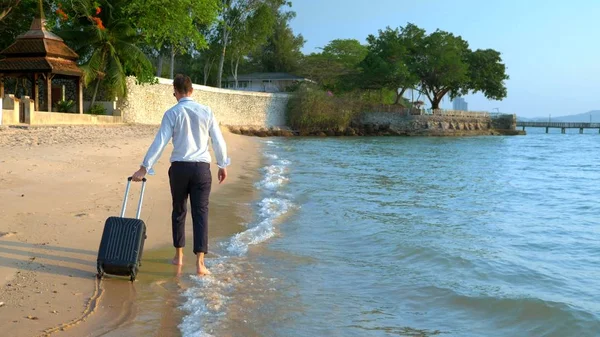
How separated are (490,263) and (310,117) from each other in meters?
46.3

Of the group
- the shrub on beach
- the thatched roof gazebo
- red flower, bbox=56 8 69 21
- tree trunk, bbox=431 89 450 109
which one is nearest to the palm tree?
red flower, bbox=56 8 69 21

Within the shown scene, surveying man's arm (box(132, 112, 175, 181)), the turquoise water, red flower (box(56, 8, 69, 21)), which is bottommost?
the turquoise water

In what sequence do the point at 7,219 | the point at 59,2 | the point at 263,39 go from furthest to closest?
the point at 263,39 < the point at 59,2 < the point at 7,219

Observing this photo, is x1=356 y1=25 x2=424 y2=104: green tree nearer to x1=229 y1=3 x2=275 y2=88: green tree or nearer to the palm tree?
x1=229 y1=3 x2=275 y2=88: green tree

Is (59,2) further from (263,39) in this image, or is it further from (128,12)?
(263,39)

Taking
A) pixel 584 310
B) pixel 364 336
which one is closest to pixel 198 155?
pixel 364 336

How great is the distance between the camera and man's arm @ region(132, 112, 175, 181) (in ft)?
15.1

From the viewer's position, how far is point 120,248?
4383 millimetres

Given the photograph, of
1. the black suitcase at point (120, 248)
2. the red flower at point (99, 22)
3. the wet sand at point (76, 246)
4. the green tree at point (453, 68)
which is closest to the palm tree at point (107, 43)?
the red flower at point (99, 22)

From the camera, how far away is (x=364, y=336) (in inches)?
153

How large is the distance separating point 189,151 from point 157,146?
26cm

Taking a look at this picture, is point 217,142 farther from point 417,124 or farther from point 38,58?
point 417,124

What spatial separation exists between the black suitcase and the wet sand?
120 mm

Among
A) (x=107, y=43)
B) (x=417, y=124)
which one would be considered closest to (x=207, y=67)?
(x=417, y=124)
